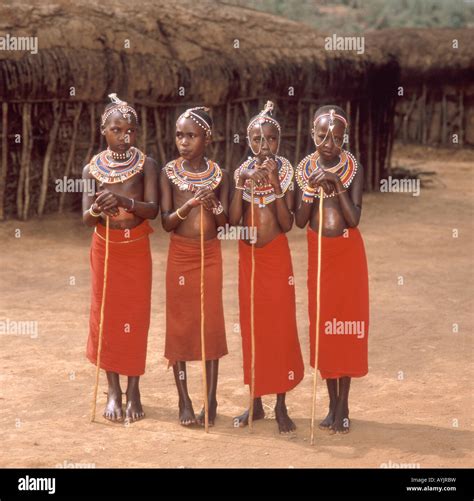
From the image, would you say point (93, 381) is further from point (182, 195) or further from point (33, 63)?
point (33, 63)

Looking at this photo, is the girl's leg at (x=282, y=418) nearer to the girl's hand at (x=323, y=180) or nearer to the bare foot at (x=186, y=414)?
the bare foot at (x=186, y=414)

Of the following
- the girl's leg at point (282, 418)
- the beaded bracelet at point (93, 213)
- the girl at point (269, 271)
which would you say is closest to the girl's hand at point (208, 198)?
the girl at point (269, 271)

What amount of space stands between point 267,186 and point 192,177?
0.42 metres

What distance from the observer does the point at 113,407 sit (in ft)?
17.9

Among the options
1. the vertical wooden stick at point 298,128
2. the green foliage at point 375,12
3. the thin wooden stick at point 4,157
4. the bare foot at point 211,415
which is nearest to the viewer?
the bare foot at point 211,415

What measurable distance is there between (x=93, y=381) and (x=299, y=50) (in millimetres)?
8512

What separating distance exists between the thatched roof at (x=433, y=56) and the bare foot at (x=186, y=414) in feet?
47.4

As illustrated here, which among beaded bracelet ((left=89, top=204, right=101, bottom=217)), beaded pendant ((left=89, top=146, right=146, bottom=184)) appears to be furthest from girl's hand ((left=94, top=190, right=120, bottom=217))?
beaded pendant ((left=89, top=146, right=146, bottom=184))

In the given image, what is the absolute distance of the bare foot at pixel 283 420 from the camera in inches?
205

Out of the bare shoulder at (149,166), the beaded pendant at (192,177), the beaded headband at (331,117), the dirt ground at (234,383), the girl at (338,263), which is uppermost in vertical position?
the beaded headband at (331,117)

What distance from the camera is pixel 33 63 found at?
10.9m

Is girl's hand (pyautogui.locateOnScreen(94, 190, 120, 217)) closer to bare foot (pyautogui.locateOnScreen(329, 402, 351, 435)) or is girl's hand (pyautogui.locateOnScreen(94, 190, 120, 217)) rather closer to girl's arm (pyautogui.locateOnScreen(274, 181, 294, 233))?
girl's arm (pyautogui.locateOnScreen(274, 181, 294, 233))

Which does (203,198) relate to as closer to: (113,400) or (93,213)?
(93,213)
